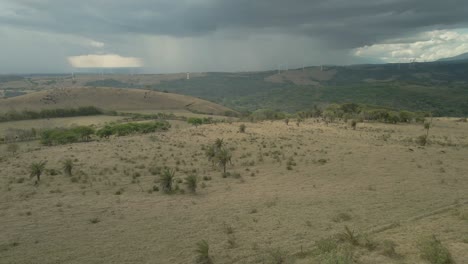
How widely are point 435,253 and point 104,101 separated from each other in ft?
527

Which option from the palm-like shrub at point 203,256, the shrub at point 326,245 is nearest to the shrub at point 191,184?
the palm-like shrub at point 203,256

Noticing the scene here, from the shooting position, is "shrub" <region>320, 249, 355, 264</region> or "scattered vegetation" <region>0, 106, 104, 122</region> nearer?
"shrub" <region>320, 249, 355, 264</region>

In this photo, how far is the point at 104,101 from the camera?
15862cm

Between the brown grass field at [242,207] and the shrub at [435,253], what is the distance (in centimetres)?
33

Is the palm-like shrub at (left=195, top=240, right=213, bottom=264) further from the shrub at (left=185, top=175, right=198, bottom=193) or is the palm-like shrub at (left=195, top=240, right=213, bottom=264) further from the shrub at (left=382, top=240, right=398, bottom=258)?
the shrub at (left=185, top=175, right=198, bottom=193)

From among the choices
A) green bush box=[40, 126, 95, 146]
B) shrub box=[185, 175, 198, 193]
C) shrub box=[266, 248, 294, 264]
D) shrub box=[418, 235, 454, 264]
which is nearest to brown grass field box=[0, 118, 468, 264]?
shrub box=[266, 248, 294, 264]

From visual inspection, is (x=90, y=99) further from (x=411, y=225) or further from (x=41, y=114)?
(x=411, y=225)

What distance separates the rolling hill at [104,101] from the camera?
144000 millimetres

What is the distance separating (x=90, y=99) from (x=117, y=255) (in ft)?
505

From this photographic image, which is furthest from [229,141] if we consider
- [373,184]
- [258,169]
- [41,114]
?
[41,114]

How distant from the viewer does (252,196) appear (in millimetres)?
26719

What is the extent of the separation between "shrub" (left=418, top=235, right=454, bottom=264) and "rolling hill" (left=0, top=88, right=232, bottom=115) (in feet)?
490

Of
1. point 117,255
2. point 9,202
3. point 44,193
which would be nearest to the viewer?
point 117,255

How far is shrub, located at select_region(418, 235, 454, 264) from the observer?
1405 centimetres
